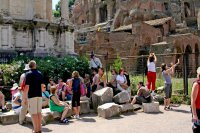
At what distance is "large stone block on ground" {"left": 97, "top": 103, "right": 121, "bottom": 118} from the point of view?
38.2ft

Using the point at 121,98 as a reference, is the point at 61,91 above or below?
above

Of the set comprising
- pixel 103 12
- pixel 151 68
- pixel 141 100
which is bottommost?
pixel 141 100

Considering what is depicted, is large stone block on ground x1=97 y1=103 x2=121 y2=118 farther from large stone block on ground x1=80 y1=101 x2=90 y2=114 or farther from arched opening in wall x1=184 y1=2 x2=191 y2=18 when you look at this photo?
arched opening in wall x1=184 y1=2 x2=191 y2=18

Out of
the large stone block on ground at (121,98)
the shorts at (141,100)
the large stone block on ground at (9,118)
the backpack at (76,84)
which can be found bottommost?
the large stone block on ground at (9,118)

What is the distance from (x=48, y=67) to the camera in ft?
49.2

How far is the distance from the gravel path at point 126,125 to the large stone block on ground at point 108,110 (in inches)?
8.7

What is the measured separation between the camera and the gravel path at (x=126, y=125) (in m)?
9.63

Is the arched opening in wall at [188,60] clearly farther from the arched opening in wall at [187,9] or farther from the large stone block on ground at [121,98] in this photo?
the arched opening in wall at [187,9]

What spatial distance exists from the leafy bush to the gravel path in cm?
371

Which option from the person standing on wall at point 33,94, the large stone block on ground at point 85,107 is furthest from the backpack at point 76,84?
the person standing on wall at point 33,94

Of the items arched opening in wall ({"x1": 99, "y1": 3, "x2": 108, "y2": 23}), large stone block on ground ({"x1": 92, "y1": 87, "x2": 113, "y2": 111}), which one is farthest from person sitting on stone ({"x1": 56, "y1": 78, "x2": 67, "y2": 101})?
arched opening in wall ({"x1": 99, "y1": 3, "x2": 108, "y2": 23})

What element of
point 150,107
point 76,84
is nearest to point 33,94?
point 76,84

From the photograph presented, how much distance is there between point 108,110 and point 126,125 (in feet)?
4.75

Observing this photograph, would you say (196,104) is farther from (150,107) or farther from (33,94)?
(150,107)
